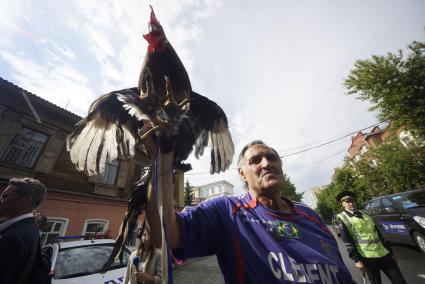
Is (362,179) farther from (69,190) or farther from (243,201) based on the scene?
(69,190)

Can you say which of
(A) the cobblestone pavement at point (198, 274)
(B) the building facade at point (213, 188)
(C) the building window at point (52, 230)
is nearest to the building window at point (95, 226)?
(C) the building window at point (52, 230)

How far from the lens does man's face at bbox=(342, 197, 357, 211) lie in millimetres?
4421

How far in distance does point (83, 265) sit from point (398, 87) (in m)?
14.4

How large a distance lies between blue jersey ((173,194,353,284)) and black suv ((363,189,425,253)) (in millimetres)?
6949

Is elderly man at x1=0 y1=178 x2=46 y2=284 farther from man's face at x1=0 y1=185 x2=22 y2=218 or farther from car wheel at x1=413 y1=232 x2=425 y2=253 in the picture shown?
car wheel at x1=413 y1=232 x2=425 y2=253

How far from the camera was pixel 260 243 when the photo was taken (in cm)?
151

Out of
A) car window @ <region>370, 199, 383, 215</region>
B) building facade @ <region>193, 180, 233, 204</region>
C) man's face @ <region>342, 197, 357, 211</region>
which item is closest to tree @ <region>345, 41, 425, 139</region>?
car window @ <region>370, 199, 383, 215</region>

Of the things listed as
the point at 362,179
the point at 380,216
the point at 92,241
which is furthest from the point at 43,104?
the point at 362,179

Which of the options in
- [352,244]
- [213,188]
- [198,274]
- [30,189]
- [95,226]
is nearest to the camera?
[30,189]

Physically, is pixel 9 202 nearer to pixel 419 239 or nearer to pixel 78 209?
pixel 78 209

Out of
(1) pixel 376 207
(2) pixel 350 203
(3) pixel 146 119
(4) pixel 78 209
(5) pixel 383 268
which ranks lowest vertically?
(5) pixel 383 268

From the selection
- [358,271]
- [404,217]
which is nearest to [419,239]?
[404,217]

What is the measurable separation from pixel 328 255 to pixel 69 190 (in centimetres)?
1247

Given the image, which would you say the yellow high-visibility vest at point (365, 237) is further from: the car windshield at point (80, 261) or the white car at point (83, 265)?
the white car at point (83, 265)
